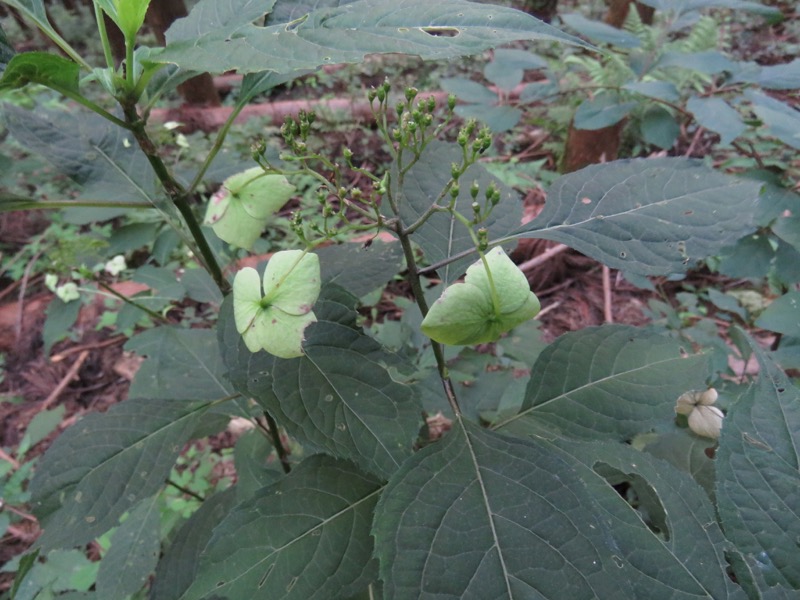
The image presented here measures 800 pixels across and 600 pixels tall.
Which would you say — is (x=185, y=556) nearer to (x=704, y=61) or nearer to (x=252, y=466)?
(x=252, y=466)

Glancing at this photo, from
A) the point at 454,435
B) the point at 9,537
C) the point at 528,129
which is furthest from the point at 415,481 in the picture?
Answer: the point at 528,129

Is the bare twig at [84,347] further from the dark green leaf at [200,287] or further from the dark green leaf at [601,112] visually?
the dark green leaf at [601,112]

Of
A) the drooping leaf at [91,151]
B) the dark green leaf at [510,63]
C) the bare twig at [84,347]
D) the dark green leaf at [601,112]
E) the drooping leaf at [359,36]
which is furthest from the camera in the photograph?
the bare twig at [84,347]

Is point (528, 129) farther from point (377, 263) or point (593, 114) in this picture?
point (377, 263)

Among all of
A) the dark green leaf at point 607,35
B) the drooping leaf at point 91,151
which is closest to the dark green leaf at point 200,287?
the drooping leaf at point 91,151

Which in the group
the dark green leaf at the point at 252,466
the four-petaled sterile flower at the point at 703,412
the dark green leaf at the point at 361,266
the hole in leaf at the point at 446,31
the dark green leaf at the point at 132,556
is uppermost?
the hole in leaf at the point at 446,31
